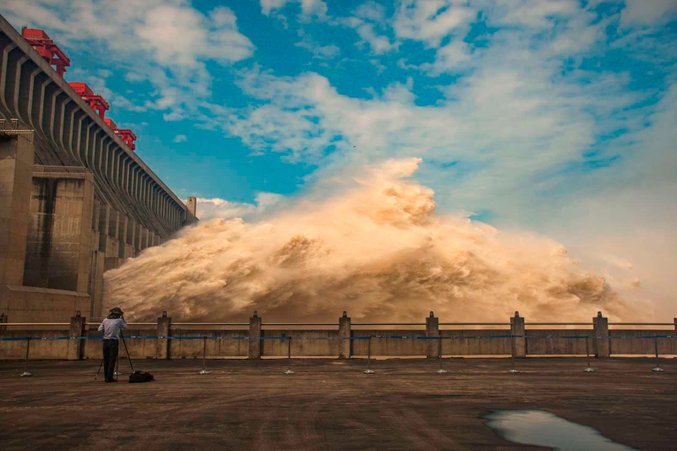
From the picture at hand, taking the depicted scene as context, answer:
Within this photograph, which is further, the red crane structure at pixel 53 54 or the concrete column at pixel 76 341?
the red crane structure at pixel 53 54

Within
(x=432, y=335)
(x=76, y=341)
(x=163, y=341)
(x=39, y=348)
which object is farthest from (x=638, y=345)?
(x=39, y=348)

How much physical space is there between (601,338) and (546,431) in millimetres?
19228

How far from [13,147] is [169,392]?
936 inches

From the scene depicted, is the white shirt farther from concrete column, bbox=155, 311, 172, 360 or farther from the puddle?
the puddle

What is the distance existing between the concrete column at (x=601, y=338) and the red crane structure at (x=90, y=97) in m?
78.4

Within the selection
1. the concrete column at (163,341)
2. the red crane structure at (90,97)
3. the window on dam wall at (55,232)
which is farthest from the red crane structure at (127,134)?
the concrete column at (163,341)

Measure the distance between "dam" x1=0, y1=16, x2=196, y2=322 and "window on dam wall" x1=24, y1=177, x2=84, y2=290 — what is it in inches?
2.4

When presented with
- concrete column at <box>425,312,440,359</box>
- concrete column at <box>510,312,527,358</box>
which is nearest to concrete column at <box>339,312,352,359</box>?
concrete column at <box>425,312,440,359</box>

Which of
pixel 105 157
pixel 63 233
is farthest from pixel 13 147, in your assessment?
pixel 105 157

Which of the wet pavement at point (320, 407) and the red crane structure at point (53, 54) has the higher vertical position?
the red crane structure at point (53, 54)

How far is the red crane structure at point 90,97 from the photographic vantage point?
79488 mm

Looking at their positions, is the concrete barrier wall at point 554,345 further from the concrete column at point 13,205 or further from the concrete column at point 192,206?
the concrete column at point 192,206

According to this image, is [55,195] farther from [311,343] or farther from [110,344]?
[110,344]

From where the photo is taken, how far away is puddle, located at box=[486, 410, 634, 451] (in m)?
6.90
